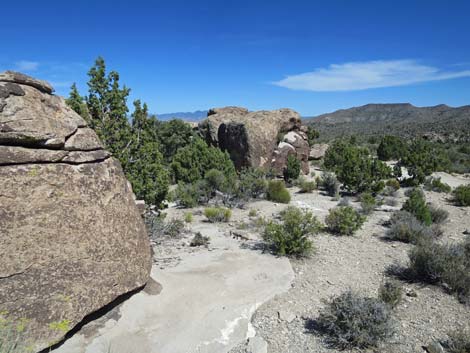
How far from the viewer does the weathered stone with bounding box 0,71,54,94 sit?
4074mm

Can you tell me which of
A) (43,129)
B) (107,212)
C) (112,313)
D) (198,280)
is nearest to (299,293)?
(198,280)

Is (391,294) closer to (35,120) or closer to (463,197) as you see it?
(35,120)

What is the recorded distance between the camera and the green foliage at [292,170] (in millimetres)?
18188

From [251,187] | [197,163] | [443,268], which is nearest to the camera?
[443,268]

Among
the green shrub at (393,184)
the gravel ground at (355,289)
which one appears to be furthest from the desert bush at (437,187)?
the gravel ground at (355,289)

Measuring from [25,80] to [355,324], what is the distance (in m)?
5.77

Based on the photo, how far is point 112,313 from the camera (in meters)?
4.82

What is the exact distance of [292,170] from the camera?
1814 centimetres

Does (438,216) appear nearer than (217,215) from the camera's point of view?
Yes

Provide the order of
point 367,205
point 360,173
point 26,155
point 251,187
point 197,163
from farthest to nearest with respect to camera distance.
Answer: point 197,163, point 360,173, point 251,187, point 367,205, point 26,155

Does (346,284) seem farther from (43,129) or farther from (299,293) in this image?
(43,129)

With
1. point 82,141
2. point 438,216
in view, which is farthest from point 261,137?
point 82,141

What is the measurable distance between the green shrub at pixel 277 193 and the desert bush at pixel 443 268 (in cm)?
702

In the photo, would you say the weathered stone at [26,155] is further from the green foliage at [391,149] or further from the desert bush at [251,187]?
the green foliage at [391,149]
